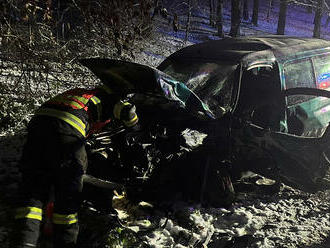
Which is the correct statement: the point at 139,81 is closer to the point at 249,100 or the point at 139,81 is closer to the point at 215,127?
the point at 215,127

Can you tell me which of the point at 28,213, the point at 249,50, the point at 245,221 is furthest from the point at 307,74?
the point at 28,213

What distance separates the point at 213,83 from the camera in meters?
4.05

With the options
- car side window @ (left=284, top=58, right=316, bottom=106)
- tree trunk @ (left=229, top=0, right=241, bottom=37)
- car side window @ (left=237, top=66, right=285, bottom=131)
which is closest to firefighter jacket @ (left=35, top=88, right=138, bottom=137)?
car side window @ (left=237, top=66, right=285, bottom=131)

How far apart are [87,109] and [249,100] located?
6.85ft

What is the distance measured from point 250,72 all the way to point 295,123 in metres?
0.87

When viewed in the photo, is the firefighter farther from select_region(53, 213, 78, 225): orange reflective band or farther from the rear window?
the rear window

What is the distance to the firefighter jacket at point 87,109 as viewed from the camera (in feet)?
9.30

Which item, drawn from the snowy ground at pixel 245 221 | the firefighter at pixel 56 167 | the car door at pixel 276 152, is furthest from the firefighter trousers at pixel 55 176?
the car door at pixel 276 152

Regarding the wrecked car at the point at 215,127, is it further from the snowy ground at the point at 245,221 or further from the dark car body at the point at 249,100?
the snowy ground at the point at 245,221

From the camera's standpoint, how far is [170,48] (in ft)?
46.8

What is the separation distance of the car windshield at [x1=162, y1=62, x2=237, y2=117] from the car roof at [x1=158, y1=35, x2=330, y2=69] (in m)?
0.15

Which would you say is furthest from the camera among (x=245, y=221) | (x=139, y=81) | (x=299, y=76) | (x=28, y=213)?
(x=299, y=76)

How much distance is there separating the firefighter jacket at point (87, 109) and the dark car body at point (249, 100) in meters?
0.19

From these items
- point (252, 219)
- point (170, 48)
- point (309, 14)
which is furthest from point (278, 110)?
point (309, 14)
